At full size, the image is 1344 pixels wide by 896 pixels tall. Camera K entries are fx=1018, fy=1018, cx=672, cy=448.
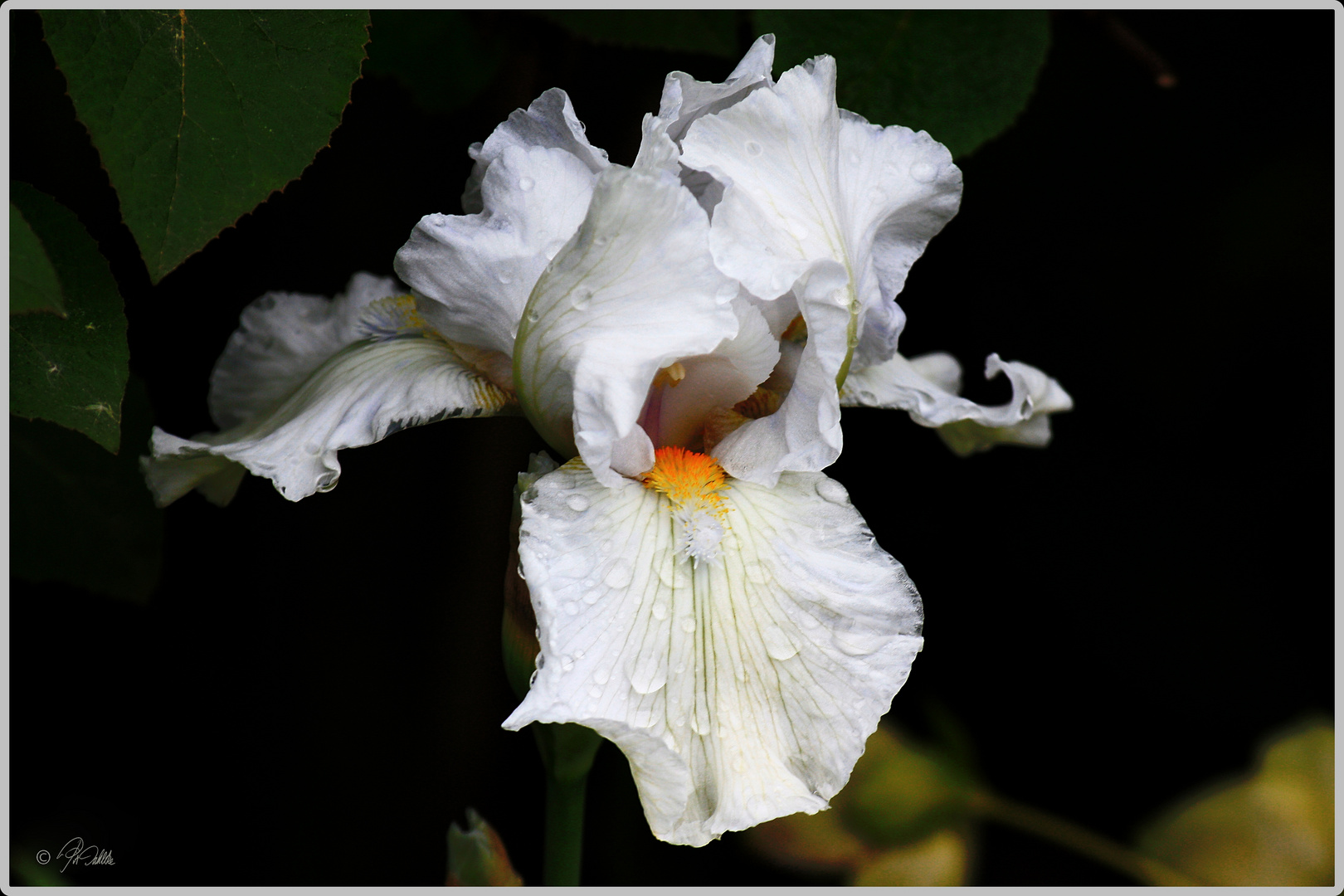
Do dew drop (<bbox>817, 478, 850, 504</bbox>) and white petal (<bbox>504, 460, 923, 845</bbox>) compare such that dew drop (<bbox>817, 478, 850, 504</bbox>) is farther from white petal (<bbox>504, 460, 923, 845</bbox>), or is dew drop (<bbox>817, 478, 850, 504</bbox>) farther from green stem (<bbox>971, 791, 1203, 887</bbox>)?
green stem (<bbox>971, 791, 1203, 887</bbox>)

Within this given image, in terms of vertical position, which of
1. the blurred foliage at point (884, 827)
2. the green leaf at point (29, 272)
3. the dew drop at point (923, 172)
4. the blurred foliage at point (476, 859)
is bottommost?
the blurred foliage at point (884, 827)

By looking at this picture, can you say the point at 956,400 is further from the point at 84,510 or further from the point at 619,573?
the point at 84,510

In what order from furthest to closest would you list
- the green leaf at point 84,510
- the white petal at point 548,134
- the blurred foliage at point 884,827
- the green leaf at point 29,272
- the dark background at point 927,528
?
1. the blurred foliage at point 884,827
2. the dark background at point 927,528
3. the green leaf at point 84,510
4. the white petal at point 548,134
5. the green leaf at point 29,272

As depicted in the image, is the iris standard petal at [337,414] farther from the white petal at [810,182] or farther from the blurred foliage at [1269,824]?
the blurred foliage at [1269,824]

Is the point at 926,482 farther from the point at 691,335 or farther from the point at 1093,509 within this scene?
the point at 691,335

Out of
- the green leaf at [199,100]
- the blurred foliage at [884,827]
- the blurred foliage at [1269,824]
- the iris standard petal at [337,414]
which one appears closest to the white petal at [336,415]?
the iris standard petal at [337,414]

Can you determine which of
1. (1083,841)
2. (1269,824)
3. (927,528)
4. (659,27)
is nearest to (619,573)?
(659,27)

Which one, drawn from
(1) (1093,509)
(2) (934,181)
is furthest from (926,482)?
(2) (934,181)
